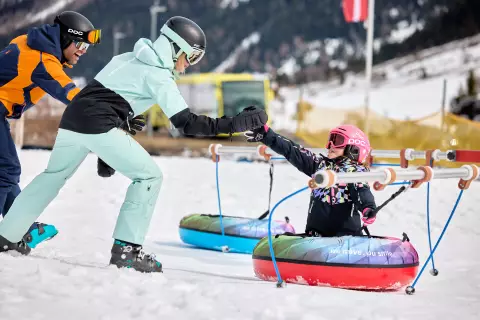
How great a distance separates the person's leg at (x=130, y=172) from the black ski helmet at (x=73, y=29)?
119 cm

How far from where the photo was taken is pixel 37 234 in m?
5.86

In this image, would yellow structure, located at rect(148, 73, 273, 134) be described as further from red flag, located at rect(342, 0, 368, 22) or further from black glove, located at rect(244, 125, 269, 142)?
black glove, located at rect(244, 125, 269, 142)

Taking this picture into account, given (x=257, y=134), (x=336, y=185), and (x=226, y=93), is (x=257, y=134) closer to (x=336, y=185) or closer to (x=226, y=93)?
(x=336, y=185)

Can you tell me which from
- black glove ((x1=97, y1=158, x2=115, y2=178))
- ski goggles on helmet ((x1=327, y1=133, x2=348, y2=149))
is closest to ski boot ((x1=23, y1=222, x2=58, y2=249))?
→ black glove ((x1=97, y1=158, x2=115, y2=178))

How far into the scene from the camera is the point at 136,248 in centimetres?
496

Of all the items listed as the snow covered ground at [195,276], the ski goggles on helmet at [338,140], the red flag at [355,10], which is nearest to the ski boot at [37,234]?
the snow covered ground at [195,276]

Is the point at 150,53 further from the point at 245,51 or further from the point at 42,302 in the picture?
the point at 245,51

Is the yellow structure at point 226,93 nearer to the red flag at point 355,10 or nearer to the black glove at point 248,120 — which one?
the red flag at point 355,10

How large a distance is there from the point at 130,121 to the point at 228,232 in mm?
2580

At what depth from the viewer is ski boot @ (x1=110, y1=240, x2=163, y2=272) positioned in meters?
4.91

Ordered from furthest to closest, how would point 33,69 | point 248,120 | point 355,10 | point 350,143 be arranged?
point 355,10 → point 350,143 → point 33,69 → point 248,120

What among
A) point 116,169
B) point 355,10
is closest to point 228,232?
point 116,169

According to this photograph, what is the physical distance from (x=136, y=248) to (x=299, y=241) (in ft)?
3.79

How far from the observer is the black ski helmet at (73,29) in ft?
18.7
